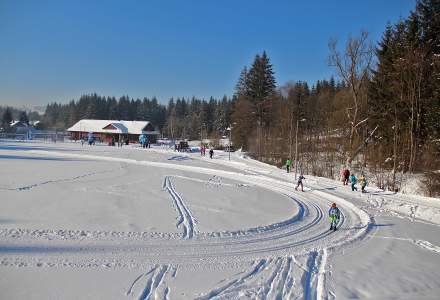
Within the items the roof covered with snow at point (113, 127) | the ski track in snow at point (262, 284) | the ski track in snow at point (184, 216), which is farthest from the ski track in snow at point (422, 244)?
the roof covered with snow at point (113, 127)

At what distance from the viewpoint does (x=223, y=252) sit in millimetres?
10023

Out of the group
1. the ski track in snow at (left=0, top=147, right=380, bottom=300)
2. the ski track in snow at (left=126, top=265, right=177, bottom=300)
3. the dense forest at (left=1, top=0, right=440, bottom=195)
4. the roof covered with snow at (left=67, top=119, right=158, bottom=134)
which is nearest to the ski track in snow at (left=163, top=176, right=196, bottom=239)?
the ski track in snow at (left=0, top=147, right=380, bottom=300)

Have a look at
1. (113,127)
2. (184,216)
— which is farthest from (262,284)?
(113,127)

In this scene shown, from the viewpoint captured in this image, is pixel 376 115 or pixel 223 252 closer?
pixel 223 252

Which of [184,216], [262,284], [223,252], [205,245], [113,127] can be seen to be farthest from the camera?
[113,127]

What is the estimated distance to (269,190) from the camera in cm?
2334

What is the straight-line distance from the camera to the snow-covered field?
7.59m

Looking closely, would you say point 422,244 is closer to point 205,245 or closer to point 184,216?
point 205,245

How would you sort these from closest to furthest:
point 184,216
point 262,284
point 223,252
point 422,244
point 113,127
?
point 262,284 → point 223,252 → point 422,244 → point 184,216 → point 113,127

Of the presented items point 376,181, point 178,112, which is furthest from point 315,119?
point 178,112

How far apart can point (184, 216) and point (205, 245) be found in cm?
371

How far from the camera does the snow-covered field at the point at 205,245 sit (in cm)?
759

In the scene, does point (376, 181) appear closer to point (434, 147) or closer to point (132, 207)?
point (434, 147)

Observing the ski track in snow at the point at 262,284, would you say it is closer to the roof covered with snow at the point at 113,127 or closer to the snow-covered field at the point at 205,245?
the snow-covered field at the point at 205,245
